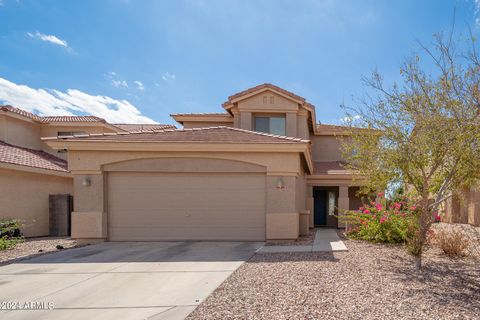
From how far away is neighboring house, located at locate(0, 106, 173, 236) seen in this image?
1252cm

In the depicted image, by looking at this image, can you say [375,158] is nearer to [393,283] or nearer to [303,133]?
[393,283]

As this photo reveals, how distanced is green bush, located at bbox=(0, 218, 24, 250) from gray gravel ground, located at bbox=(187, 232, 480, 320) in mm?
8530

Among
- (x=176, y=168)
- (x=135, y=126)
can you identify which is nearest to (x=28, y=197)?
(x=176, y=168)

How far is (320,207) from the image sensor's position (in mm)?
17656

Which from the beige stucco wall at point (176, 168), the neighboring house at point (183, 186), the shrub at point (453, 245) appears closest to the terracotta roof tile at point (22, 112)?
the neighboring house at point (183, 186)

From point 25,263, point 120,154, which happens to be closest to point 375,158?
point 120,154

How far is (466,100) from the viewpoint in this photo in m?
6.15

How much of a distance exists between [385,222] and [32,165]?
14.9 meters

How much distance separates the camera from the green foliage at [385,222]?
10062 mm

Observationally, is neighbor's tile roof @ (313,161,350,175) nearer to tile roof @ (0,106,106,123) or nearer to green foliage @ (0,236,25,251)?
green foliage @ (0,236,25,251)

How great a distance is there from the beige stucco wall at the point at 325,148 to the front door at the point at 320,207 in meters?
2.29

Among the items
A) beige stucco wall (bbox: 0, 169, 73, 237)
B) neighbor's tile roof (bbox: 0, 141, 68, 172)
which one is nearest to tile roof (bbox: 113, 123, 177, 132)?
neighbor's tile roof (bbox: 0, 141, 68, 172)

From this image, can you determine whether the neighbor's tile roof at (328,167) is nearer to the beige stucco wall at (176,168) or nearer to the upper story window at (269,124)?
the upper story window at (269,124)

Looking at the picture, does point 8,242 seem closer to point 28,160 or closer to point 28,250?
point 28,250
